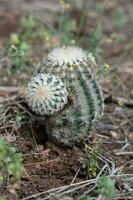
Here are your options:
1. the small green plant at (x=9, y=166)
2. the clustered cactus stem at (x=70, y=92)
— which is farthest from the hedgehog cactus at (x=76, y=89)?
the small green plant at (x=9, y=166)

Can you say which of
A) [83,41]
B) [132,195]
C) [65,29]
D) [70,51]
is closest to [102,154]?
[132,195]

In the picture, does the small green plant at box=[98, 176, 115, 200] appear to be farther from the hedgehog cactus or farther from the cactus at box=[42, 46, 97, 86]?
the cactus at box=[42, 46, 97, 86]

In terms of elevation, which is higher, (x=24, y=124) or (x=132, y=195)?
(x=24, y=124)

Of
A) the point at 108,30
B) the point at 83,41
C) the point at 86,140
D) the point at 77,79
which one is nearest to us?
the point at 77,79

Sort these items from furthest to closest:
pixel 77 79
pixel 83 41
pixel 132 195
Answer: pixel 83 41 → pixel 77 79 → pixel 132 195

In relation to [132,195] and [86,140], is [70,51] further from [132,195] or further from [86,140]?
[132,195]

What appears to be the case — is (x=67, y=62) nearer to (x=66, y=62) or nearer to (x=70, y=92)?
(x=66, y=62)
